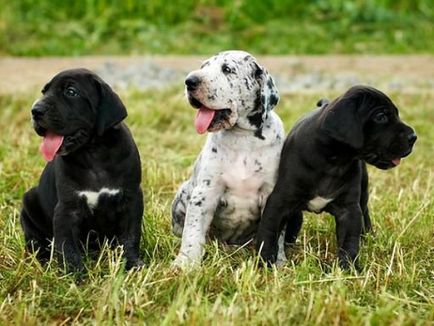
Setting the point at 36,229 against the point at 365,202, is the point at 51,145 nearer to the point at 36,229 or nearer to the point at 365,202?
the point at 36,229

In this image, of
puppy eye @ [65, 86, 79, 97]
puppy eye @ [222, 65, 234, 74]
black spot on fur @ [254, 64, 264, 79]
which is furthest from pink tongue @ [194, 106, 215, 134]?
puppy eye @ [65, 86, 79, 97]

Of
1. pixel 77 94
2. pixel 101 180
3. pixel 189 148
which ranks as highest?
→ pixel 77 94

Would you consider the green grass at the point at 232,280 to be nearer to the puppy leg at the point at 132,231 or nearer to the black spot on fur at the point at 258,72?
the puppy leg at the point at 132,231

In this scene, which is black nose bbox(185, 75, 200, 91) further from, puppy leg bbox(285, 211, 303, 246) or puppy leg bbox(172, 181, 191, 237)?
puppy leg bbox(285, 211, 303, 246)

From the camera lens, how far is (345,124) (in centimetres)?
524

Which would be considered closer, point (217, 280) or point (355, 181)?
point (217, 280)

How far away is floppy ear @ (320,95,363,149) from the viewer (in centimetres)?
524

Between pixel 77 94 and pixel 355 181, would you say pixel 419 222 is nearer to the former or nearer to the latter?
pixel 355 181

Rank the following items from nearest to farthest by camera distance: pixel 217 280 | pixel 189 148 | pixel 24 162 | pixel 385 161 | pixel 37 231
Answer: pixel 217 280 → pixel 385 161 → pixel 37 231 → pixel 24 162 → pixel 189 148

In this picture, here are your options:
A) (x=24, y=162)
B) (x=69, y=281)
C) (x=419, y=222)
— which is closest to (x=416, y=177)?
(x=419, y=222)

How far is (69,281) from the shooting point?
200 inches

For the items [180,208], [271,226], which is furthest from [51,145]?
[271,226]

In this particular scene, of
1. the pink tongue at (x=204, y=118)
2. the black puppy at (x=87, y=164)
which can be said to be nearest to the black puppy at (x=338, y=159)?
the pink tongue at (x=204, y=118)

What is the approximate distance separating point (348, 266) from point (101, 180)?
1.49m
